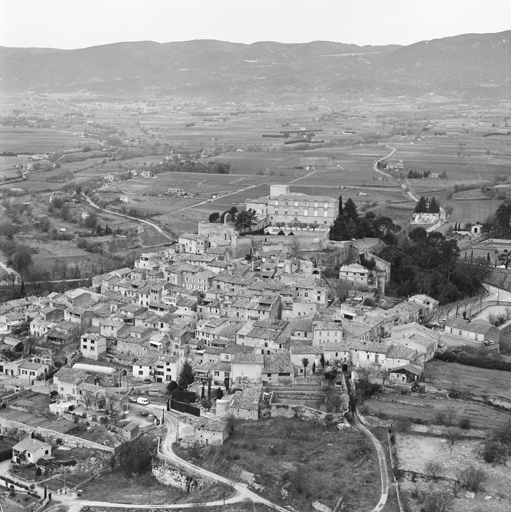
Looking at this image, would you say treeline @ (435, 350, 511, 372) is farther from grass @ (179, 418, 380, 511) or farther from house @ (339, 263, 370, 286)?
house @ (339, 263, 370, 286)

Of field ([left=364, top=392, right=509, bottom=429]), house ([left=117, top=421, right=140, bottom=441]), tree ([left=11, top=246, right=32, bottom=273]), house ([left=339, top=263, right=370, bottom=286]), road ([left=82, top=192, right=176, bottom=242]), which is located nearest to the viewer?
field ([left=364, top=392, right=509, bottom=429])

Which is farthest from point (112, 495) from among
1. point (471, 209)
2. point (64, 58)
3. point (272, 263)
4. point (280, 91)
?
point (64, 58)

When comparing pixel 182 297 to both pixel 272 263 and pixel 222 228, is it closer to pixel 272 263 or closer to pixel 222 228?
pixel 272 263

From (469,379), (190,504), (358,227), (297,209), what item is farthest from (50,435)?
(297,209)

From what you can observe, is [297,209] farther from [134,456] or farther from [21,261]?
[134,456]

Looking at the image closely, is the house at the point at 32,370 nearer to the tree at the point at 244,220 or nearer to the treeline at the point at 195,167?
the tree at the point at 244,220

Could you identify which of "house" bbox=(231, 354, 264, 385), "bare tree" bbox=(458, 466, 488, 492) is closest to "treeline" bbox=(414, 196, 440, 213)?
"house" bbox=(231, 354, 264, 385)

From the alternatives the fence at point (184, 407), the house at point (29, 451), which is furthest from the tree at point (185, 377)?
the house at point (29, 451)
